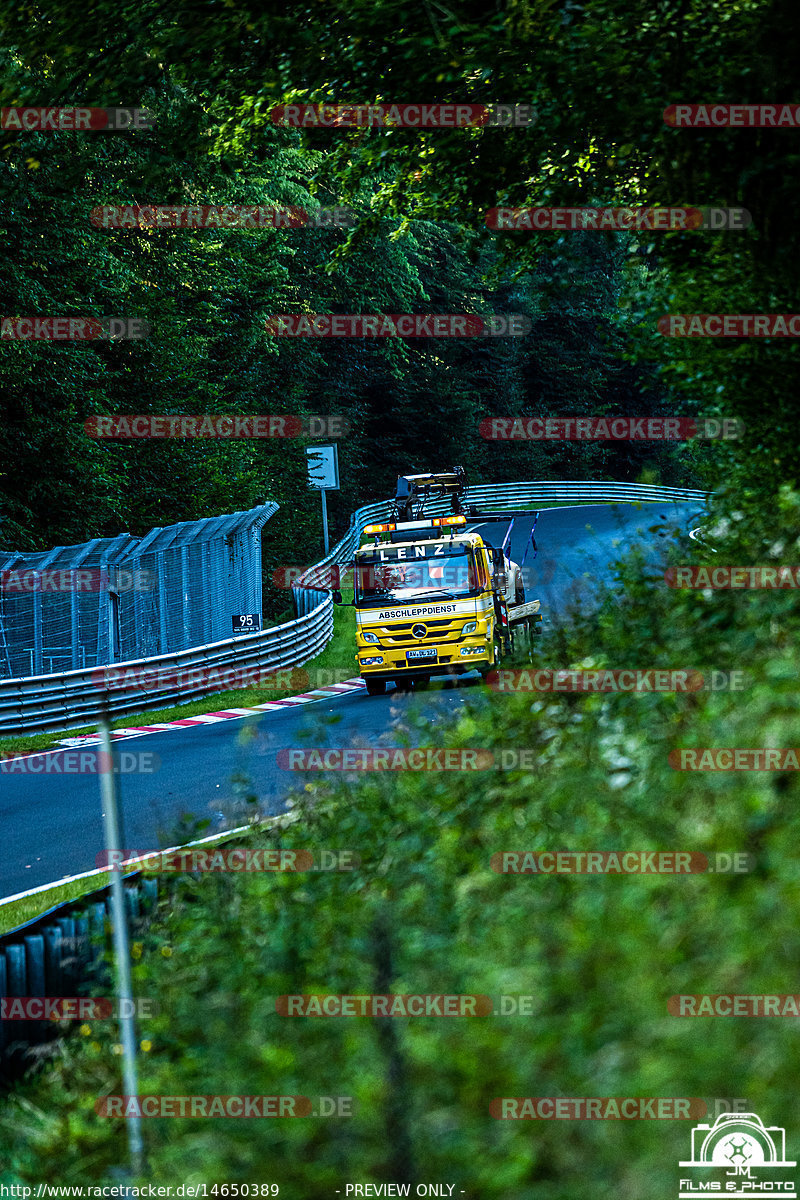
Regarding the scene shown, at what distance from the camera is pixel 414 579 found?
63.9 feet

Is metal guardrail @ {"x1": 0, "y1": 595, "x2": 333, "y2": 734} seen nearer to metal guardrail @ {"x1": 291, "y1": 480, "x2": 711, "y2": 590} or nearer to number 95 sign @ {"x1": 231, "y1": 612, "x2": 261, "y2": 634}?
number 95 sign @ {"x1": 231, "y1": 612, "x2": 261, "y2": 634}

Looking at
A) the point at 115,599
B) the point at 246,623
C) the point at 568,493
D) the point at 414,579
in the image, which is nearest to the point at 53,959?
the point at 414,579

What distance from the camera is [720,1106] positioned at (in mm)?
3924

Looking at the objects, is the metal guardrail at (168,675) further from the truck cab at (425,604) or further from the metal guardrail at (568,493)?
the metal guardrail at (568,493)

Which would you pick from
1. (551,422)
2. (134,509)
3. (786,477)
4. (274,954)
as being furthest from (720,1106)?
(551,422)

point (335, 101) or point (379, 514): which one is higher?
point (335, 101)

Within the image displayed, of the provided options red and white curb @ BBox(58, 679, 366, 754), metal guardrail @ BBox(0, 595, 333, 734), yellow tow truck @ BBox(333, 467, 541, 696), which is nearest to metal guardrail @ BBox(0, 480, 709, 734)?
metal guardrail @ BBox(0, 595, 333, 734)

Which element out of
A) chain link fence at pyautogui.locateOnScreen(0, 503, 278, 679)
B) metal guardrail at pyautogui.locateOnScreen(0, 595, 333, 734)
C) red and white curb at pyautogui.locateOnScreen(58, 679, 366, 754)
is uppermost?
chain link fence at pyautogui.locateOnScreen(0, 503, 278, 679)

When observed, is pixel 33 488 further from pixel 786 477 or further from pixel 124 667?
pixel 786 477

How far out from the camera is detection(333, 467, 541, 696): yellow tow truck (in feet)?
62.8

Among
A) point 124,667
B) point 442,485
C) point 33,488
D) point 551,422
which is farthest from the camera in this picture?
point 551,422

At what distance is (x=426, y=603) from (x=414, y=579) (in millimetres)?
508

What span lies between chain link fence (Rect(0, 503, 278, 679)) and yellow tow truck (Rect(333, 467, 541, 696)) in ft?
11.8

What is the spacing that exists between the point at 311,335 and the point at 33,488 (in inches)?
932
